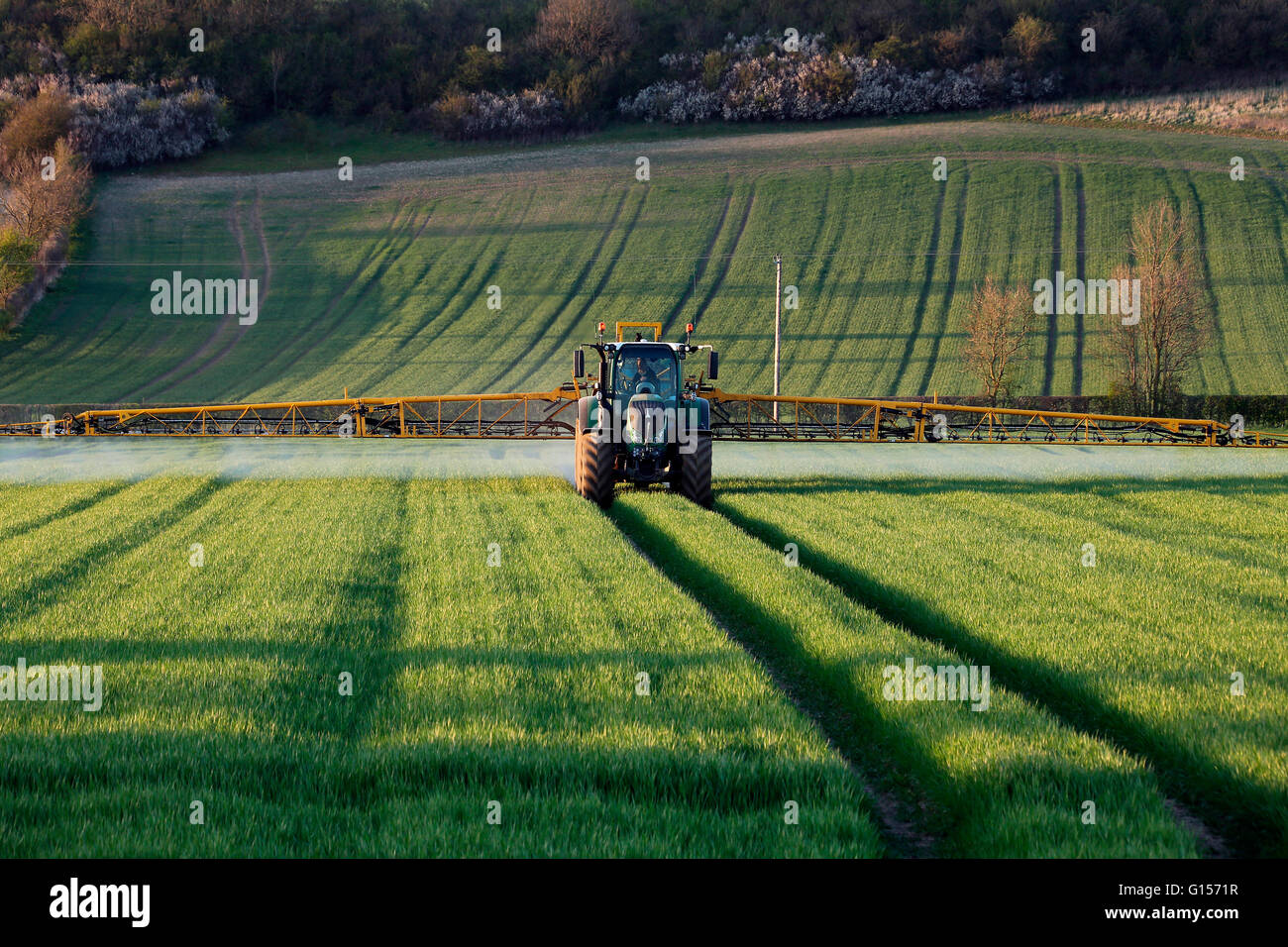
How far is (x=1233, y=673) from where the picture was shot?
8.27 metres

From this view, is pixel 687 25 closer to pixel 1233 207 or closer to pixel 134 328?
pixel 1233 207

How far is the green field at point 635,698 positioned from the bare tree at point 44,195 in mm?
60980

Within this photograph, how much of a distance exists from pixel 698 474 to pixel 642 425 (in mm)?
1428

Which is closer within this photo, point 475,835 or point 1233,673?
point 475,835

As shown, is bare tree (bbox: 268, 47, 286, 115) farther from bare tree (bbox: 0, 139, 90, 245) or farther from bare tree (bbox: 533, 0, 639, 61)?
bare tree (bbox: 0, 139, 90, 245)

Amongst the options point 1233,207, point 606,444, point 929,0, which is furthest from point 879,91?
point 606,444

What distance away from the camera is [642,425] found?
20.1 meters

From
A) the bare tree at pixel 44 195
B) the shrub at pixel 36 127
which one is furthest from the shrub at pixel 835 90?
the shrub at pixel 36 127

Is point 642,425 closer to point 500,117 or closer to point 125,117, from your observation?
point 500,117

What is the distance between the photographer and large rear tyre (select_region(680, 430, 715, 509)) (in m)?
20.1

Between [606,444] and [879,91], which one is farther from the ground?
[879,91]

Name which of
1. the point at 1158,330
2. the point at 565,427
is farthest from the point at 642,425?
the point at 1158,330

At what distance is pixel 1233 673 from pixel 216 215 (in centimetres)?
7817

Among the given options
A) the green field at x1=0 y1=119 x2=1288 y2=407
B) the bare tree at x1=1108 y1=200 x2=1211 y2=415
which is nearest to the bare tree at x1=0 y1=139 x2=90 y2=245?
the green field at x1=0 y1=119 x2=1288 y2=407
